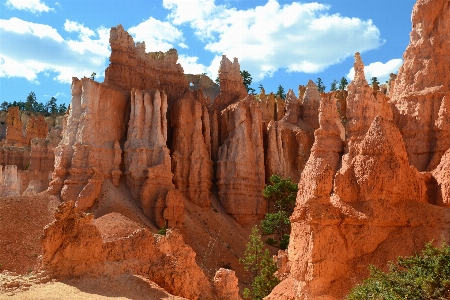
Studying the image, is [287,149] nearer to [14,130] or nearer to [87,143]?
[87,143]

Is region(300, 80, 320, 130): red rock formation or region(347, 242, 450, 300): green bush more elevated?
region(300, 80, 320, 130): red rock formation

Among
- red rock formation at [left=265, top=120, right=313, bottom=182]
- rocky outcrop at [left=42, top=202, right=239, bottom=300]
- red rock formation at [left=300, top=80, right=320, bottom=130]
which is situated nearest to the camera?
rocky outcrop at [left=42, top=202, right=239, bottom=300]

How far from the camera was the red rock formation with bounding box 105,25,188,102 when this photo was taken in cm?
4616

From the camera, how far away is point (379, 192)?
57.3 ft

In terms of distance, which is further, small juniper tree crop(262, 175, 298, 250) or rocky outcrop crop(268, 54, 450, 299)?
small juniper tree crop(262, 175, 298, 250)

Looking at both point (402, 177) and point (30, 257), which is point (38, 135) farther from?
point (402, 177)

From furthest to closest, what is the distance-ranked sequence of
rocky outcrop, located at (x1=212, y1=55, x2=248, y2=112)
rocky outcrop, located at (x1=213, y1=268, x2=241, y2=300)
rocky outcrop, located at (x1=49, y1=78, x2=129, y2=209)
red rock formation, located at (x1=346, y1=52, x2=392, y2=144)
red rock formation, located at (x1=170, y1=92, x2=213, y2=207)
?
rocky outcrop, located at (x1=212, y1=55, x2=248, y2=112) < red rock formation, located at (x1=170, y1=92, x2=213, y2=207) < rocky outcrop, located at (x1=49, y1=78, x2=129, y2=209) < red rock formation, located at (x1=346, y1=52, x2=392, y2=144) < rocky outcrop, located at (x1=213, y1=268, x2=241, y2=300)

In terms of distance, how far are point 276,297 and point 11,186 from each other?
4394 centimetres

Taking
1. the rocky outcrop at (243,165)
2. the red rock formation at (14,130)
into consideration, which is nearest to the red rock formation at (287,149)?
the rocky outcrop at (243,165)

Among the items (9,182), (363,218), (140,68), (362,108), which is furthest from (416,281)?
(9,182)

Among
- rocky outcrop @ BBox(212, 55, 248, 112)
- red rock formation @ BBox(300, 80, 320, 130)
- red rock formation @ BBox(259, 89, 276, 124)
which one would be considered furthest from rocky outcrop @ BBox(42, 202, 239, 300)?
red rock formation @ BBox(259, 89, 276, 124)

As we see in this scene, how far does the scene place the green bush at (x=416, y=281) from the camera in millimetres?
12305

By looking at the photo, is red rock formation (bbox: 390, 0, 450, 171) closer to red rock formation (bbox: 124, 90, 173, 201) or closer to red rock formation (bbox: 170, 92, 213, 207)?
red rock formation (bbox: 124, 90, 173, 201)

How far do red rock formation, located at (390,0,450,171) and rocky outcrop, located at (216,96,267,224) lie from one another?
22.9m
